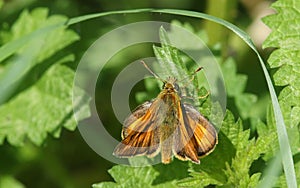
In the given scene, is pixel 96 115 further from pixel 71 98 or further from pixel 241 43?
pixel 241 43

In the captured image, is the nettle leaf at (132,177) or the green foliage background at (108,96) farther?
the nettle leaf at (132,177)

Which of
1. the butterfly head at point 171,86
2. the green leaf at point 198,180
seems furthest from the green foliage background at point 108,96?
the butterfly head at point 171,86

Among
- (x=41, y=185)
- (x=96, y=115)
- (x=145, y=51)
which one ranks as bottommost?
(x=41, y=185)

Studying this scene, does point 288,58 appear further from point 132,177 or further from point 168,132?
point 132,177

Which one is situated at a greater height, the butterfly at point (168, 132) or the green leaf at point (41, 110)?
the green leaf at point (41, 110)

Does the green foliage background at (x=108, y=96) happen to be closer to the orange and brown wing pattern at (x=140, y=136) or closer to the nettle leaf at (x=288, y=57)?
the nettle leaf at (x=288, y=57)

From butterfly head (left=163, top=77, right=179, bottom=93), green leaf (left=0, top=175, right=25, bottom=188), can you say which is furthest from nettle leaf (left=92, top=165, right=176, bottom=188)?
green leaf (left=0, top=175, right=25, bottom=188)

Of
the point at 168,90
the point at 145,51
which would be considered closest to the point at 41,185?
the point at 145,51
